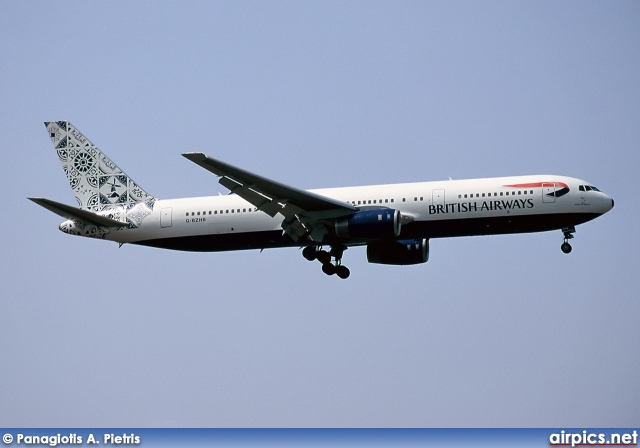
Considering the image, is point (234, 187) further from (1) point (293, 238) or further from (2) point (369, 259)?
(2) point (369, 259)

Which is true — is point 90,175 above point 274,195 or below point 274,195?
above

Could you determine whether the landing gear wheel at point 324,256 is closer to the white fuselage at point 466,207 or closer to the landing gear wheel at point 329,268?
the landing gear wheel at point 329,268

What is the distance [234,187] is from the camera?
161 ft

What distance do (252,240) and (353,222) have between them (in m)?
5.61

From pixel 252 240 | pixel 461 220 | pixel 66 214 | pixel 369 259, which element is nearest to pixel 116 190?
pixel 66 214

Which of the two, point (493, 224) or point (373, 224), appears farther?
point (493, 224)

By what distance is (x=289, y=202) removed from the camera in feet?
166

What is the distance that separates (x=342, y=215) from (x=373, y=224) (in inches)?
68.2

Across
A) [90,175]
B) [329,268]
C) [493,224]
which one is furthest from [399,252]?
[90,175]

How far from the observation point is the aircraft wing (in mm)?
48469

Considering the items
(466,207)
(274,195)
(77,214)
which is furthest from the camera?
(77,214)

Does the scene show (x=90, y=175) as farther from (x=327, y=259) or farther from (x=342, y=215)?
(x=342, y=215)

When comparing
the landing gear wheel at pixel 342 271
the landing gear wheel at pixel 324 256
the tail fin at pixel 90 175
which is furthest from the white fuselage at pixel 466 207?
the tail fin at pixel 90 175

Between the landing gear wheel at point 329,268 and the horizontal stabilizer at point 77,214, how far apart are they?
9.68 meters
